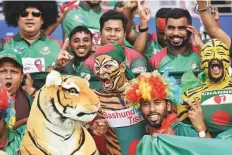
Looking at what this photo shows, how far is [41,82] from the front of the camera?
24.5ft

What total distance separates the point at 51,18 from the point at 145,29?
1.17 metres

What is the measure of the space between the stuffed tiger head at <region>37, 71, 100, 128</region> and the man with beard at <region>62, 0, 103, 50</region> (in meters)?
2.92


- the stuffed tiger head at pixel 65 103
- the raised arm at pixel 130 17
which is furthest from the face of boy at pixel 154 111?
the raised arm at pixel 130 17

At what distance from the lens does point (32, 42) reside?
8516 mm

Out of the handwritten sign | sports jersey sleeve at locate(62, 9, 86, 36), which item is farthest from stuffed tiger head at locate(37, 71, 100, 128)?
sports jersey sleeve at locate(62, 9, 86, 36)

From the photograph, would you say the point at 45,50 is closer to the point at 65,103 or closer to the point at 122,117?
the point at 122,117

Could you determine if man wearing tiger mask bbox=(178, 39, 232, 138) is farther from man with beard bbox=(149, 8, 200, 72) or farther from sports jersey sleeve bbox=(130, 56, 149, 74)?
man with beard bbox=(149, 8, 200, 72)

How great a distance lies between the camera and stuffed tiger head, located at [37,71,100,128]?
6.32 meters

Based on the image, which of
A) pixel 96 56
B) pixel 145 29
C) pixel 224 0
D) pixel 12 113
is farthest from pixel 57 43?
pixel 224 0

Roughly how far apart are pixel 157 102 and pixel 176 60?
1519mm

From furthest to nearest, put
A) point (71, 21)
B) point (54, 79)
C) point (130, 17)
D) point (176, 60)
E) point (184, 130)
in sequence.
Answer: point (71, 21) → point (130, 17) → point (176, 60) → point (184, 130) → point (54, 79)

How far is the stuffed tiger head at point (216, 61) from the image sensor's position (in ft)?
23.4

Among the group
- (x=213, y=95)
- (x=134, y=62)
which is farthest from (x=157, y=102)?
(x=134, y=62)

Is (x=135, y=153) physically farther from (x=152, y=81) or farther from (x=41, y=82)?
(x=41, y=82)
